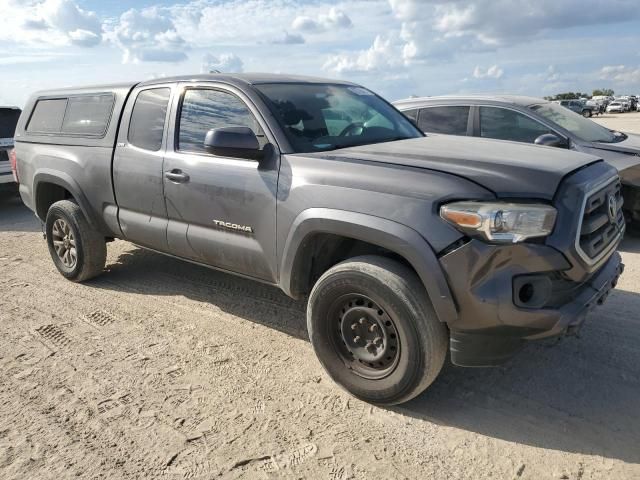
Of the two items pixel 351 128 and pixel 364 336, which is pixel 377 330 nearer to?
pixel 364 336

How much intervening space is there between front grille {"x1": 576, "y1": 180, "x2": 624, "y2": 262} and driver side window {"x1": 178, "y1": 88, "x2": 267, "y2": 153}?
82.3 inches

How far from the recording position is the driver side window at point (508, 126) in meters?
6.24

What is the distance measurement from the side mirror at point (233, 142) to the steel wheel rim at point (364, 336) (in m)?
1.10

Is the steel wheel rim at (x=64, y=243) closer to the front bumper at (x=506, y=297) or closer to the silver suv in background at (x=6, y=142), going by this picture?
the front bumper at (x=506, y=297)

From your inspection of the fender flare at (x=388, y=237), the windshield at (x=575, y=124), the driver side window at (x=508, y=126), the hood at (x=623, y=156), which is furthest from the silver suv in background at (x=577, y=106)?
the fender flare at (x=388, y=237)

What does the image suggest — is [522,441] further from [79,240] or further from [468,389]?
[79,240]

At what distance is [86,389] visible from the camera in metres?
3.35

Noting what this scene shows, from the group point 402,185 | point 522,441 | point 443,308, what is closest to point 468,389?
point 522,441

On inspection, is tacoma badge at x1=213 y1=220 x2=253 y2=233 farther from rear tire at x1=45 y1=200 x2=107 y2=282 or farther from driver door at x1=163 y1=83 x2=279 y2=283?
rear tire at x1=45 y1=200 x2=107 y2=282

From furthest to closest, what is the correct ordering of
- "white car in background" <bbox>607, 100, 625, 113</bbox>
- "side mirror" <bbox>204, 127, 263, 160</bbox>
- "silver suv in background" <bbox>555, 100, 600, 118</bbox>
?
"white car in background" <bbox>607, 100, 625, 113</bbox> < "silver suv in background" <bbox>555, 100, 600, 118</bbox> < "side mirror" <bbox>204, 127, 263, 160</bbox>

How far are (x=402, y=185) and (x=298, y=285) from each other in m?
1.02

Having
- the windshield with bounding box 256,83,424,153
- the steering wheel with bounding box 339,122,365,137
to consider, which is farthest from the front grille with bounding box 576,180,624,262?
the steering wheel with bounding box 339,122,365,137

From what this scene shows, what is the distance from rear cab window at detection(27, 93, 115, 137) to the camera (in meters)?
4.84

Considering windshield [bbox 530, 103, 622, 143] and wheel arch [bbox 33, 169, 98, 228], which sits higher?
windshield [bbox 530, 103, 622, 143]
